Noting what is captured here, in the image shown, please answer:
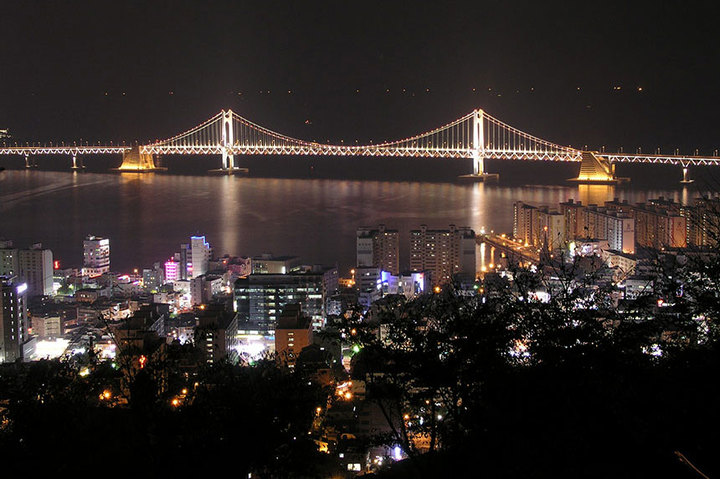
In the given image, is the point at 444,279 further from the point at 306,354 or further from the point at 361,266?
the point at 306,354

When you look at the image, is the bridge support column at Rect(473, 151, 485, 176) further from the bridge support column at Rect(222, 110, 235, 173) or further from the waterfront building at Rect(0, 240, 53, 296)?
the waterfront building at Rect(0, 240, 53, 296)

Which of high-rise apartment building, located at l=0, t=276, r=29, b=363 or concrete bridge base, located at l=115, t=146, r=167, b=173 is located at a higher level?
concrete bridge base, located at l=115, t=146, r=167, b=173

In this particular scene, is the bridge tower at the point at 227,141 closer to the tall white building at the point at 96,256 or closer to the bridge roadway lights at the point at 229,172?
the bridge roadway lights at the point at 229,172

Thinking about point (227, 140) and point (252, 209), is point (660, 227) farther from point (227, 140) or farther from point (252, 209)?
point (227, 140)

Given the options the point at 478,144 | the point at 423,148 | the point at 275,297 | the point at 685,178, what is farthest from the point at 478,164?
the point at 275,297

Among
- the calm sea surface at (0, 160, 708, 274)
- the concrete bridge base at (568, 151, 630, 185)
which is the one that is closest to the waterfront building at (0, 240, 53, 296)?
the calm sea surface at (0, 160, 708, 274)

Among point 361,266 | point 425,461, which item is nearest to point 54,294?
point 361,266
